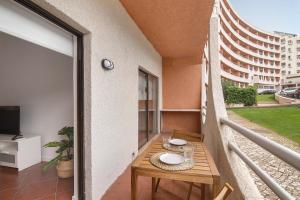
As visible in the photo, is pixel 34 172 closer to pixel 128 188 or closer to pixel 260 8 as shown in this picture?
pixel 128 188

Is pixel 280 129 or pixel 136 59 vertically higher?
pixel 136 59

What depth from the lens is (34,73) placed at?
12.1ft

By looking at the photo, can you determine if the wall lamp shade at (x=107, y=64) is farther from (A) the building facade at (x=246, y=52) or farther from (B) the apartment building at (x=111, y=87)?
(A) the building facade at (x=246, y=52)

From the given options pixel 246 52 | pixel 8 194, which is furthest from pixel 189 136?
pixel 246 52

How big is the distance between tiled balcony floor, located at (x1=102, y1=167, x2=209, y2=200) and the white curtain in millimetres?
1914

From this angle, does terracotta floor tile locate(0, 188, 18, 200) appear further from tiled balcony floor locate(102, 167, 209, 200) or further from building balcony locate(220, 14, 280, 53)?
building balcony locate(220, 14, 280, 53)

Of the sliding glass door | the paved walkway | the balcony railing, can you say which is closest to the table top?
the balcony railing

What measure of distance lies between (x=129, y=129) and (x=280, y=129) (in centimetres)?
724

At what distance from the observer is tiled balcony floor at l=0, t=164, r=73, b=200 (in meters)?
2.45

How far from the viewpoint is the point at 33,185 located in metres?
2.73

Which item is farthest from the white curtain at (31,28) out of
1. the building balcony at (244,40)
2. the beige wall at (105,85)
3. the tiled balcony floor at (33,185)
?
the building balcony at (244,40)

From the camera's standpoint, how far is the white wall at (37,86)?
354cm

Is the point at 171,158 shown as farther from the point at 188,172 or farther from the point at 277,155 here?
the point at 277,155

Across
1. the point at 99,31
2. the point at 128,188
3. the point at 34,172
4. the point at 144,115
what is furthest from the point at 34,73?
the point at 128,188
